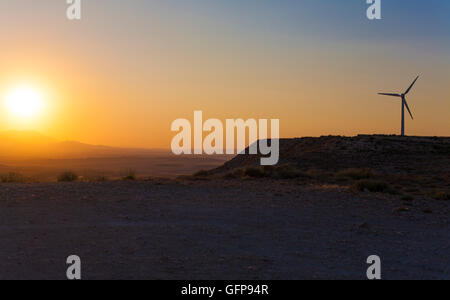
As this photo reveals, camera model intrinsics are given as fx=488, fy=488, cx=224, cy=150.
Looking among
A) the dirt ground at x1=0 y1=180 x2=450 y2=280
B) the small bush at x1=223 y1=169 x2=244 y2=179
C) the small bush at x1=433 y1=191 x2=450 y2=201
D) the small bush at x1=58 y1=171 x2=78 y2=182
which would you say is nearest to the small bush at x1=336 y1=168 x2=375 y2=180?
the small bush at x1=223 y1=169 x2=244 y2=179

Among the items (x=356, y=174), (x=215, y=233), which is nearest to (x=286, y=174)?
(x=356, y=174)

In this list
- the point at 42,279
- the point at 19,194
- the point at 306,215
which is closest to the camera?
the point at 42,279

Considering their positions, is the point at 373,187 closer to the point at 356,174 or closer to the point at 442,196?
the point at 442,196

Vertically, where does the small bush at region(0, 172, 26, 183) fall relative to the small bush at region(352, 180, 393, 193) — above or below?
above

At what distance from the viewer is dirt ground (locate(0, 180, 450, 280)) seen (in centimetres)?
891

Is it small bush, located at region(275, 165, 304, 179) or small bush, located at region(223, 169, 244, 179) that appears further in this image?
small bush, located at region(223, 169, 244, 179)

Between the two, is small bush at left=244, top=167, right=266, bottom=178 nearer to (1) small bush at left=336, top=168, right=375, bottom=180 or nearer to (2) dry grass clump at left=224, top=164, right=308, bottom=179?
(2) dry grass clump at left=224, top=164, right=308, bottom=179

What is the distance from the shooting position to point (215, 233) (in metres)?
11.8

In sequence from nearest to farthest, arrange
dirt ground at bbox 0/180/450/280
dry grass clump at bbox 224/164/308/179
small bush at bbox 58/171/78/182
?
dirt ground at bbox 0/180/450/280, small bush at bbox 58/171/78/182, dry grass clump at bbox 224/164/308/179

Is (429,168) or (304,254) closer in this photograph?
(304,254)
